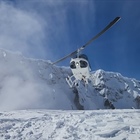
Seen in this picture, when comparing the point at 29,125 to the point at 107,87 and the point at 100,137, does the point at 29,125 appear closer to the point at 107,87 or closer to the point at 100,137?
the point at 100,137

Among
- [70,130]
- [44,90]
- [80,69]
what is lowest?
[70,130]

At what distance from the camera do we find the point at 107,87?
110m

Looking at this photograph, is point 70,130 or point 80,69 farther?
point 80,69

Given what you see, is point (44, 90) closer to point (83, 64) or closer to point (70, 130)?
point (83, 64)

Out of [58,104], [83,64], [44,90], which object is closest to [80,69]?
[83,64]

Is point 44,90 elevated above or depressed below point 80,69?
above

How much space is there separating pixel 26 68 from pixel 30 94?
1583 centimetres

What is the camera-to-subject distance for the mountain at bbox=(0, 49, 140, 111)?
60625mm

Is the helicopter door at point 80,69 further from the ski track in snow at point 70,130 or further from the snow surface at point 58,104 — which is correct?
the ski track in snow at point 70,130

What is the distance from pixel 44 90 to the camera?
6950cm

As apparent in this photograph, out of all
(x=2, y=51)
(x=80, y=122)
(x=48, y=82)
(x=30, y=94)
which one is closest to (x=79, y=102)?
(x=48, y=82)

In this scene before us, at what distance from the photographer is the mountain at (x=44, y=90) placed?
60625mm

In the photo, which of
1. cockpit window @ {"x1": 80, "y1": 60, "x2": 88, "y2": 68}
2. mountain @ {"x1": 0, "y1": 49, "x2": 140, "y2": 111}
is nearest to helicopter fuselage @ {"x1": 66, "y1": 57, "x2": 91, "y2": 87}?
cockpit window @ {"x1": 80, "y1": 60, "x2": 88, "y2": 68}

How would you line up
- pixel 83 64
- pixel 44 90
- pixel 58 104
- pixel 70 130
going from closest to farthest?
pixel 70 130 < pixel 83 64 < pixel 58 104 < pixel 44 90
